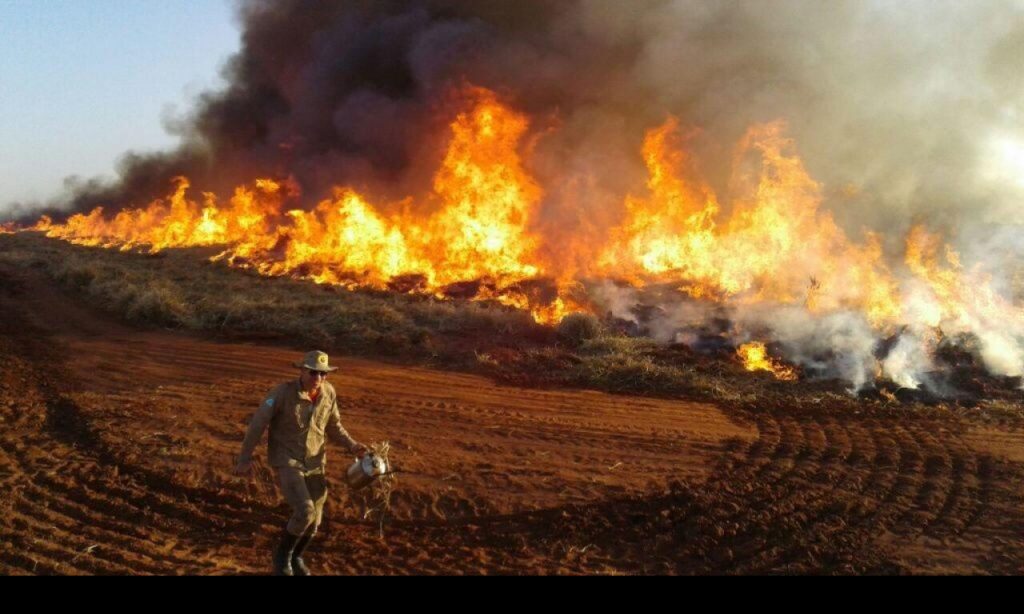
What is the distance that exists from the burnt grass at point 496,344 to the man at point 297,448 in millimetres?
6996

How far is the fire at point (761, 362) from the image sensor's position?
1286 centimetres

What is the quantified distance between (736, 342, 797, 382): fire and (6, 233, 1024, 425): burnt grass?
216mm

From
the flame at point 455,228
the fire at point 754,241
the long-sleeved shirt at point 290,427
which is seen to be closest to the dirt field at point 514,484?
the long-sleeved shirt at point 290,427

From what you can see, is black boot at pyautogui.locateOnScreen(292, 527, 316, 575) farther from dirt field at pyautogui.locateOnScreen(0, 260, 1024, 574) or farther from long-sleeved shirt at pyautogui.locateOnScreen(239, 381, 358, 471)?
long-sleeved shirt at pyautogui.locateOnScreen(239, 381, 358, 471)

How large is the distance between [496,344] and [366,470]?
31.6 feet

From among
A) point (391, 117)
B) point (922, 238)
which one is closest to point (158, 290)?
point (391, 117)

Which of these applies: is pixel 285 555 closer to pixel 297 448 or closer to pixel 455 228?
pixel 297 448

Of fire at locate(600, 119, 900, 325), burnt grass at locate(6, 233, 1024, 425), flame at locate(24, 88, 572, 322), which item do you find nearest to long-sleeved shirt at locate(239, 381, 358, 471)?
burnt grass at locate(6, 233, 1024, 425)

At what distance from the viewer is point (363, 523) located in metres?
6.17

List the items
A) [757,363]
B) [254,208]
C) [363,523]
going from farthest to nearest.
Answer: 1. [254,208]
2. [757,363]
3. [363,523]

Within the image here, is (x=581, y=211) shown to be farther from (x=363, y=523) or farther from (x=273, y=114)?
(x=273, y=114)

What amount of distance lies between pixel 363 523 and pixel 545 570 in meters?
1.83

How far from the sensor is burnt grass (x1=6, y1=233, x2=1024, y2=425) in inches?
452

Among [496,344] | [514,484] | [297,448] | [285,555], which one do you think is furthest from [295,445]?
[496,344]
